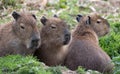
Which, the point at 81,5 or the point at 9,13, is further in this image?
the point at 81,5

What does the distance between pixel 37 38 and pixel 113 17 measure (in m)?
4.87

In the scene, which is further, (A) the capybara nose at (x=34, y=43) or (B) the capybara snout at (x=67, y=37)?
(B) the capybara snout at (x=67, y=37)

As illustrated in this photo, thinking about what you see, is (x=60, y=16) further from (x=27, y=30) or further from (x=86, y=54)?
(x=27, y=30)

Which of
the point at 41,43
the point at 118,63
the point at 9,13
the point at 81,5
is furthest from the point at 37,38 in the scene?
the point at 81,5

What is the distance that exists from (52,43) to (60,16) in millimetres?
3433

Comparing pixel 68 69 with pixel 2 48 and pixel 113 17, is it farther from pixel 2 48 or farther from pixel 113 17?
pixel 113 17

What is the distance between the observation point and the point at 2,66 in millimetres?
8164

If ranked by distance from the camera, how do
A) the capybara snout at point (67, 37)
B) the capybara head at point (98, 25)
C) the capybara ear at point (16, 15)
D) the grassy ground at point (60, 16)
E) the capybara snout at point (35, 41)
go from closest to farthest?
the grassy ground at point (60, 16)
the capybara snout at point (35, 41)
the capybara ear at point (16, 15)
the capybara snout at point (67, 37)
the capybara head at point (98, 25)

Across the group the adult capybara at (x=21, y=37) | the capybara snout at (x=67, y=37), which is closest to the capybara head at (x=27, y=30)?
the adult capybara at (x=21, y=37)

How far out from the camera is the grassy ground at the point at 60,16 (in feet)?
26.3

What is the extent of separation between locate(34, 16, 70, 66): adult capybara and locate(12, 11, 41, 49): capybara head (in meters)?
0.42

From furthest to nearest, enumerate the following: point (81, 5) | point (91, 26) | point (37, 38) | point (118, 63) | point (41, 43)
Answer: point (81, 5), point (91, 26), point (41, 43), point (37, 38), point (118, 63)

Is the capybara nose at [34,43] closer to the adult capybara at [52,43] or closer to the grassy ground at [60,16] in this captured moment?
the grassy ground at [60,16]

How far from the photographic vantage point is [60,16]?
1225 centimetres
